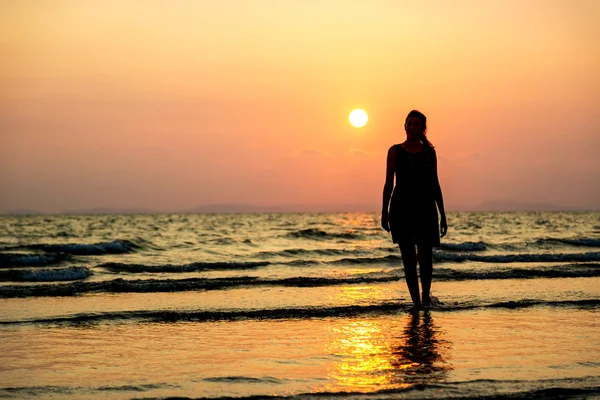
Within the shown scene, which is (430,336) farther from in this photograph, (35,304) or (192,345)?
(35,304)

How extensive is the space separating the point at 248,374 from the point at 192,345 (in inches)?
53.1

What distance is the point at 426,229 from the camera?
771cm

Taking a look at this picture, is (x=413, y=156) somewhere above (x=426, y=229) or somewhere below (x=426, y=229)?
above

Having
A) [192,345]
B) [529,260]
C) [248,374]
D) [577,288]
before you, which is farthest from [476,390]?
[529,260]

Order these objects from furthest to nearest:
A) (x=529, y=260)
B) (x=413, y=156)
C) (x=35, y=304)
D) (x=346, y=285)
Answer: (x=529, y=260), (x=346, y=285), (x=35, y=304), (x=413, y=156)

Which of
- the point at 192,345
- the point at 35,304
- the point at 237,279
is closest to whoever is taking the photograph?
the point at 192,345

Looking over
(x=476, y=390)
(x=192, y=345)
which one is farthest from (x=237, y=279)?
(x=476, y=390)

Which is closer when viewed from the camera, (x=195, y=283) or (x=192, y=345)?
(x=192, y=345)

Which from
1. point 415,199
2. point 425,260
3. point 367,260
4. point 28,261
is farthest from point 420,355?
point 28,261

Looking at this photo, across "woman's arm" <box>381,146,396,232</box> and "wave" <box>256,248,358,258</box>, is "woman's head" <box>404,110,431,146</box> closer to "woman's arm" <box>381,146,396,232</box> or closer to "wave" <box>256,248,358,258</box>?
"woman's arm" <box>381,146,396,232</box>

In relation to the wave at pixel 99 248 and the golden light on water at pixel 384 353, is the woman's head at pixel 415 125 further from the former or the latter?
the wave at pixel 99 248

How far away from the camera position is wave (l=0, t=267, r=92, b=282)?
1542 cm

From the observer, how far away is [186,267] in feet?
57.6

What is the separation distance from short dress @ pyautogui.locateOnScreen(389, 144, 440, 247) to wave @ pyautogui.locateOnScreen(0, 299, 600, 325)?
100 centimetres
